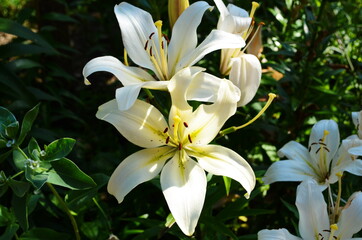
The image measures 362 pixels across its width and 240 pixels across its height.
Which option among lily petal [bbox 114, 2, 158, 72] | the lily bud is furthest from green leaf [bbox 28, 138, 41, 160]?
the lily bud

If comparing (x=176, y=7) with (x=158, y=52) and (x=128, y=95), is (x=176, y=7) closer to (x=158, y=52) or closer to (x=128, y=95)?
(x=158, y=52)

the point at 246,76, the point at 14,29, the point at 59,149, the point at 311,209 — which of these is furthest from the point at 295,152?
the point at 14,29

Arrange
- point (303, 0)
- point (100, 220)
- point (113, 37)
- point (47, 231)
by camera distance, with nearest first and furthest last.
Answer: point (47, 231)
point (100, 220)
point (303, 0)
point (113, 37)

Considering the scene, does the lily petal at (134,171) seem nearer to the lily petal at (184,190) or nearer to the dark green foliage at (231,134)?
the lily petal at (184,190)

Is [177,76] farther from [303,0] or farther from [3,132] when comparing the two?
[303,0]

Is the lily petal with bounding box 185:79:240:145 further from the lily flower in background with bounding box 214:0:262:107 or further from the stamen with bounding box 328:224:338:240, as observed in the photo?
the stamen with bounding box 328:224:338:240

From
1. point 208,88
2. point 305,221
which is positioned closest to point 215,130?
point 208,88

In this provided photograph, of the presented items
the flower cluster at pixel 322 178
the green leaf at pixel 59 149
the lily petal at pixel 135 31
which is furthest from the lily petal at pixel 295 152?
the green leaf at pixel 59 149
